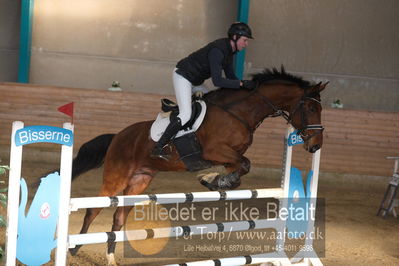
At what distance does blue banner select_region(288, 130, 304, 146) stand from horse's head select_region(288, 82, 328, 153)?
0.11ft

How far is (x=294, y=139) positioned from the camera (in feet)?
13.0

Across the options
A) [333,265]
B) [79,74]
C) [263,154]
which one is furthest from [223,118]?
[79,74]

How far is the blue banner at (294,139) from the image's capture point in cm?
395

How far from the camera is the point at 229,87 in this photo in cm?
400

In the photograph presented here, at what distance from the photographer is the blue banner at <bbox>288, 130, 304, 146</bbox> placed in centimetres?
395

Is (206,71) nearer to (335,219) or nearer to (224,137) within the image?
(224,137)

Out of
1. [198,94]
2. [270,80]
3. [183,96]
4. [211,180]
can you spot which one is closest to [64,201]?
[211,180]

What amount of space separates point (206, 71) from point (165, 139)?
0.56 m

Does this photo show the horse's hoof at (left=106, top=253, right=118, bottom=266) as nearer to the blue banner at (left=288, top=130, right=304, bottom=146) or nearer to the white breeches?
the white breeches

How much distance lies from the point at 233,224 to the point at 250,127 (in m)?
0.74

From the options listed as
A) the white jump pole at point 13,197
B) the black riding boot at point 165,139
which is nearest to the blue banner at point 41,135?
the white jump pole at point 13,197

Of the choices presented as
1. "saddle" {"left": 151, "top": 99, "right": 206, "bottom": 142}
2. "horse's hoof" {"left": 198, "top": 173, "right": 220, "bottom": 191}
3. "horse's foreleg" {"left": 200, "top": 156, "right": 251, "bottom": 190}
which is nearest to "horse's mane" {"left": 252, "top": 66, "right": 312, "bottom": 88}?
"saddle" {"left": 151, "top": 99, "right": 206, "bottom": 142}

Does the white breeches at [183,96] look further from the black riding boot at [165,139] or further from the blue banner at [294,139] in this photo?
the blue banner at [294,139]

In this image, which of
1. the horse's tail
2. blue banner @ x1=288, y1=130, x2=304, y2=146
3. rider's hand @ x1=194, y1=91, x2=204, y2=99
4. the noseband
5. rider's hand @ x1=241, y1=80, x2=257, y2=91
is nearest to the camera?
the noseband
